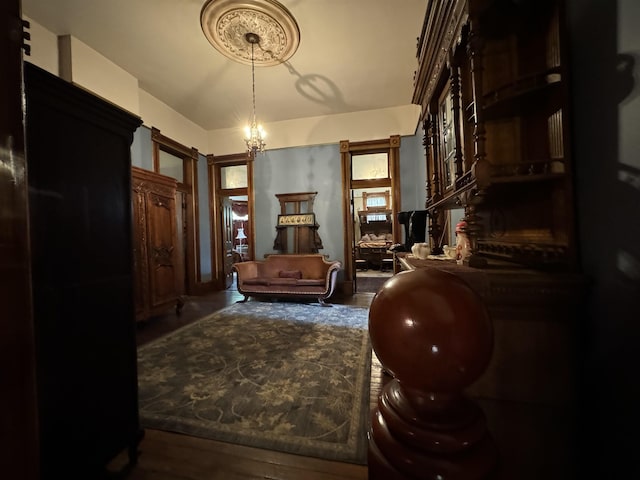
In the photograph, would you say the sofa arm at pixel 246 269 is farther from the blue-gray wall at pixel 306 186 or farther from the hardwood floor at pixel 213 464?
the hardwood floor at pixel 213 464

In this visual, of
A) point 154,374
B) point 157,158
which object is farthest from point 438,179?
point 157,158

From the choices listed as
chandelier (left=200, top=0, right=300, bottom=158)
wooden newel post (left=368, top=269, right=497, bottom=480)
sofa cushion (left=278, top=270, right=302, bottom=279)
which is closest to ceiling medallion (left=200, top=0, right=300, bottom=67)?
chandelier (left=200, top=0, right=300, bottom=158)

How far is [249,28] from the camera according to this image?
3.06 metres

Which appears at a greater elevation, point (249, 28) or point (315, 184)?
point (249, 28)

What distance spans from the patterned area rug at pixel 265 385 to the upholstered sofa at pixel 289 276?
1048 millimetres

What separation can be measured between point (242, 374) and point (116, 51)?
14.3ft

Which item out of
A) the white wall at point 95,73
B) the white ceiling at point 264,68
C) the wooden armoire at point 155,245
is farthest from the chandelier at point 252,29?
the wooden armoire at point 155,245

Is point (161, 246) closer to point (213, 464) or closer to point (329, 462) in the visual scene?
point (213, 464)

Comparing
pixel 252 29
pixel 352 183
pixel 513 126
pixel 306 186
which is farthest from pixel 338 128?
pixel 513 126

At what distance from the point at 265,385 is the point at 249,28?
3799 mm

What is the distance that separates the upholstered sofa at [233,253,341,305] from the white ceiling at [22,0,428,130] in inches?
118

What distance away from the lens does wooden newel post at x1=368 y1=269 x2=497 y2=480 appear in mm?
290

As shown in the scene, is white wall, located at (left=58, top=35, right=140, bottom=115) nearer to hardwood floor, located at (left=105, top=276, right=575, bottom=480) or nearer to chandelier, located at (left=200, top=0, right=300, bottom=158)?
chandelier, located at (left=200, top=0, right=300, bottom=158)

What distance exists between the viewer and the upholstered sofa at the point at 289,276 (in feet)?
14.8
